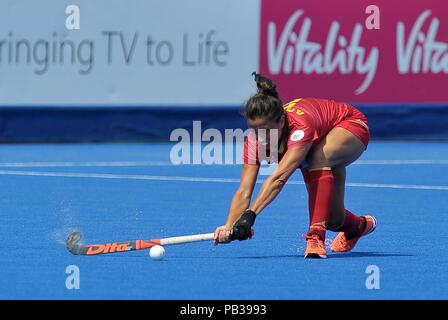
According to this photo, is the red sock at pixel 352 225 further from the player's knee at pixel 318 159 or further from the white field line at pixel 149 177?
the white field line at pixel 149 177

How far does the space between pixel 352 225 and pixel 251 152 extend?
0.99 metres

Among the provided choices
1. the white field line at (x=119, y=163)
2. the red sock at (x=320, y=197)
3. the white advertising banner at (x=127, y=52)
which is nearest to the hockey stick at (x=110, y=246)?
the red sock at (x=320, y=197)

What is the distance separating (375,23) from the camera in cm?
1714

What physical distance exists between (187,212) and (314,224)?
2.80 m

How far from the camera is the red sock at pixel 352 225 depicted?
865 cm

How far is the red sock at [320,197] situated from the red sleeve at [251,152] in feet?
1.21

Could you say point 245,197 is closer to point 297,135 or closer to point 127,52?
point 297,135

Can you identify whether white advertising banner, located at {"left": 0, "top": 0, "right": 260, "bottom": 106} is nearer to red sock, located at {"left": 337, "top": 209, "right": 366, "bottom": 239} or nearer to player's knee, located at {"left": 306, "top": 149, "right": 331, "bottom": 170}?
red sock, located at {"left": 337, "top": 209, "right": 366, "bottom": 239}

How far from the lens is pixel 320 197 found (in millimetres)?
8148

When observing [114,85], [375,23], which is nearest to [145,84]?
[114,85]

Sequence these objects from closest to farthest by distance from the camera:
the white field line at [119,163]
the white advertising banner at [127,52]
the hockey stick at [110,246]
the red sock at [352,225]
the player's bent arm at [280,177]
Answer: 1. the player's bent arm at [280,177]
2. the hockey stick at [110,246]
3. the red sock at [352,225]
4. the white field line at [119,163]
5. the white advertising banner at [127,52]

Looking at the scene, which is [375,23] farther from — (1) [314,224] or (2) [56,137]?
(1) [314,224]

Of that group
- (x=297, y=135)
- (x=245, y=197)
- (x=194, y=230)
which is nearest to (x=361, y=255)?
(x=245, y=197)

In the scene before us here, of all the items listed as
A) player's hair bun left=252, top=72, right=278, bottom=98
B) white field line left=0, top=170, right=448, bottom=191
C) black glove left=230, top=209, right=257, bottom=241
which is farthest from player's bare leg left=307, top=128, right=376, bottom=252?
white field line left=0, top=170, right=448, bottom=191
